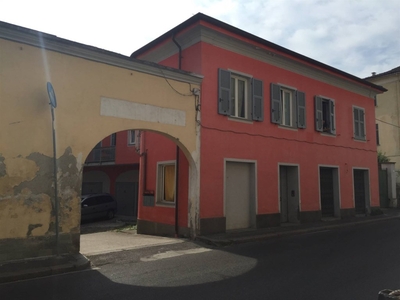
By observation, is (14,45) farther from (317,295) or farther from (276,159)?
(276,159)

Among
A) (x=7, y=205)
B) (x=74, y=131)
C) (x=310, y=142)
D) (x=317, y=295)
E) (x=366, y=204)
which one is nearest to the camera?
(x=317, y=295)

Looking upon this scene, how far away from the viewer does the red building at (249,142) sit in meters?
10.5

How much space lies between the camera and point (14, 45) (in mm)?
6945

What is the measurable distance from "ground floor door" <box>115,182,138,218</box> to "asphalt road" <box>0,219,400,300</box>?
12778 mm

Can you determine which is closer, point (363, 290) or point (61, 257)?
point (363, 290)

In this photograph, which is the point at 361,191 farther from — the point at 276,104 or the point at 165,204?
the point at 165,204

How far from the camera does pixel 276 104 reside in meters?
12.6

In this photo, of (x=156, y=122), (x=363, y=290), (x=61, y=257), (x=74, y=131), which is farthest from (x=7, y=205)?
(x=363, y=290)

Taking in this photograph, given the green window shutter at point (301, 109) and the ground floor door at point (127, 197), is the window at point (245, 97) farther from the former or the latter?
the ground floor door at point (127, 197)

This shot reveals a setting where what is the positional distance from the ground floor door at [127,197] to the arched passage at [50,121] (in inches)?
515

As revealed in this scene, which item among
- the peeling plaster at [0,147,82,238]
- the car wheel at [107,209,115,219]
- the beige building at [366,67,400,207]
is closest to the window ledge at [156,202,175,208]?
the peeling plaster at [0,147,82,238]

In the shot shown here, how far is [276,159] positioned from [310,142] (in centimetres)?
241

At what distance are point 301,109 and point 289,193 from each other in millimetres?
3438

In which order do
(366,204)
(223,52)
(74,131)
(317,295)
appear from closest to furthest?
1. (317,295)
2. (74,131)
3. (223,52)
4. (366,204)
